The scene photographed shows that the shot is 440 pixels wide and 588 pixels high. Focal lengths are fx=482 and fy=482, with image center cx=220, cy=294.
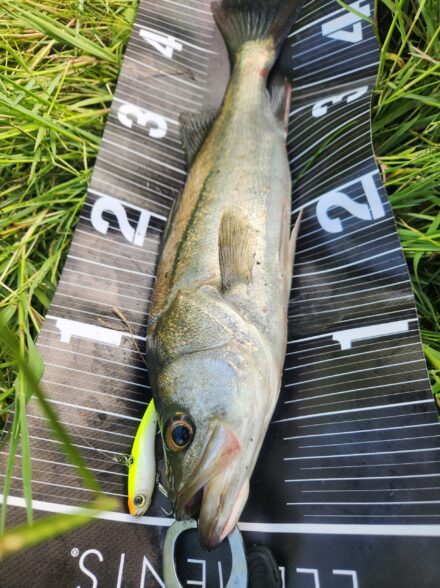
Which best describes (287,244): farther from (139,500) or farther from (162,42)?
(162,42)

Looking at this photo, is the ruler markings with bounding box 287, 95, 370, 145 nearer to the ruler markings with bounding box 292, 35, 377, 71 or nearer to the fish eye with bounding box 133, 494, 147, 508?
the ruler markings with bounding box 292, 35, 377, 71

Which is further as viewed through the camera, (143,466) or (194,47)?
(194,47)

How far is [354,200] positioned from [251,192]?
19.3 inches

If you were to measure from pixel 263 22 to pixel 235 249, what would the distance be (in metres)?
1.43

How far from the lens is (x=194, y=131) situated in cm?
Result: 249

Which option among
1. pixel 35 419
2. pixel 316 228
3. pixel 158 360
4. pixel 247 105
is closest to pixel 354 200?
Result: pixel 316 228

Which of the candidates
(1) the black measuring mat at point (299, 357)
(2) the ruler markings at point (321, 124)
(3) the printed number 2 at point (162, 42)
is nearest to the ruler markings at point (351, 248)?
(1) the black measuring mat at point (299, 357)

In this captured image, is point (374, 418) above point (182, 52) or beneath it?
beneath

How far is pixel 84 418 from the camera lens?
213cm

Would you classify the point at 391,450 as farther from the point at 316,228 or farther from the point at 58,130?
the point at 58,130

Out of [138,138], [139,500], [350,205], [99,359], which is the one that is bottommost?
[139,500]

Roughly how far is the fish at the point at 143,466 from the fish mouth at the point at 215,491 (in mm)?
361

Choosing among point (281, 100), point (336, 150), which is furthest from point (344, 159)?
point (281, 100)

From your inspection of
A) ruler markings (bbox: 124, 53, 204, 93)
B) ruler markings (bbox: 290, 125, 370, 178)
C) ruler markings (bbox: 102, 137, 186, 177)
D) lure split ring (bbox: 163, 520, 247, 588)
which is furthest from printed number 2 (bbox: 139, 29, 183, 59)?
lure split ring (bbox: 163, 520, 247, 588)
